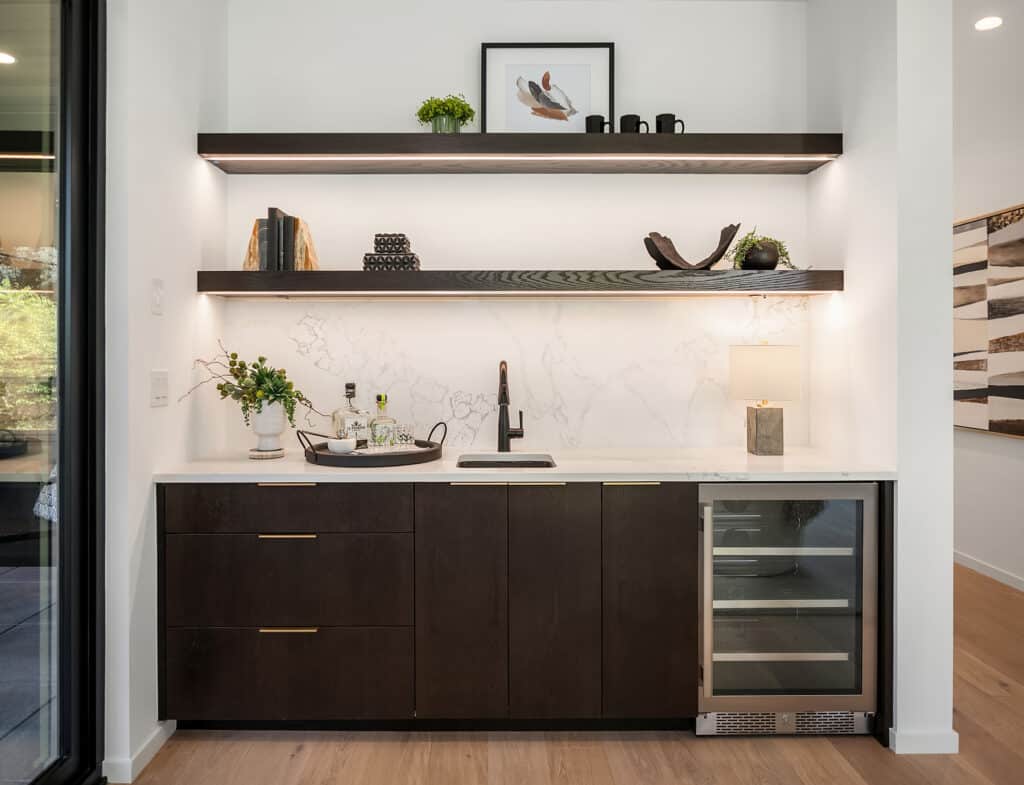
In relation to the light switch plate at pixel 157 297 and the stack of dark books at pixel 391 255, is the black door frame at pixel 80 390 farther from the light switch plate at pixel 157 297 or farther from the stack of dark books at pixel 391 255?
the stack of dark books at pixel 391 255

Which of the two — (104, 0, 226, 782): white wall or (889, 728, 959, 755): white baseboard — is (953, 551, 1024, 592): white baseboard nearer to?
(889, 728, 959, 755): white baseboard

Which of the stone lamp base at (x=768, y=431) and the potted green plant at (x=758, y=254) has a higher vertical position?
the potted green plant at (x=758, y=254)

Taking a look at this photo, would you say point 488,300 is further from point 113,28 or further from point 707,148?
point 113,28

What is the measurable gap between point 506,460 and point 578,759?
3.45 ft

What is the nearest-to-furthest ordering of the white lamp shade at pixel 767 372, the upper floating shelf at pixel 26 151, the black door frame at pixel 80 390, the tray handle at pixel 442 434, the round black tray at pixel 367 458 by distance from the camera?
the upper floating shelf at pixel 26 151 < the black door frame at pixel 80 390 < the round black tray at pixel 367 458 < the white lamp shade at pixel 767 372 < the tray handle at pixel 442 434

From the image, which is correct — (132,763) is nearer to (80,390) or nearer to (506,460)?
(80,390)

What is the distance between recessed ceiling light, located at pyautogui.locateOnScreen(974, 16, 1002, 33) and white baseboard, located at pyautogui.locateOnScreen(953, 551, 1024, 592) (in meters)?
2.84

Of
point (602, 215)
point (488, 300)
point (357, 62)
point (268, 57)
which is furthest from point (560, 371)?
point (268, 57)

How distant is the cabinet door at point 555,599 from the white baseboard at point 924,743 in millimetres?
972

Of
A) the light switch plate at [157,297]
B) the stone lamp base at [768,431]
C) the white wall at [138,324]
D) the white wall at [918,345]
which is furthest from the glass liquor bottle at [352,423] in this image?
the white wall at [918,345]

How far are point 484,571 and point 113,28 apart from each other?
203 cm

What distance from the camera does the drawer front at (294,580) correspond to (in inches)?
93.9

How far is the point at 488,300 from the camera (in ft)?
9.93

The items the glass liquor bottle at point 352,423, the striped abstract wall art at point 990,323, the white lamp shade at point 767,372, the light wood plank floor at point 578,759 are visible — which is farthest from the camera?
the striped abstract wall art at point 990,323
